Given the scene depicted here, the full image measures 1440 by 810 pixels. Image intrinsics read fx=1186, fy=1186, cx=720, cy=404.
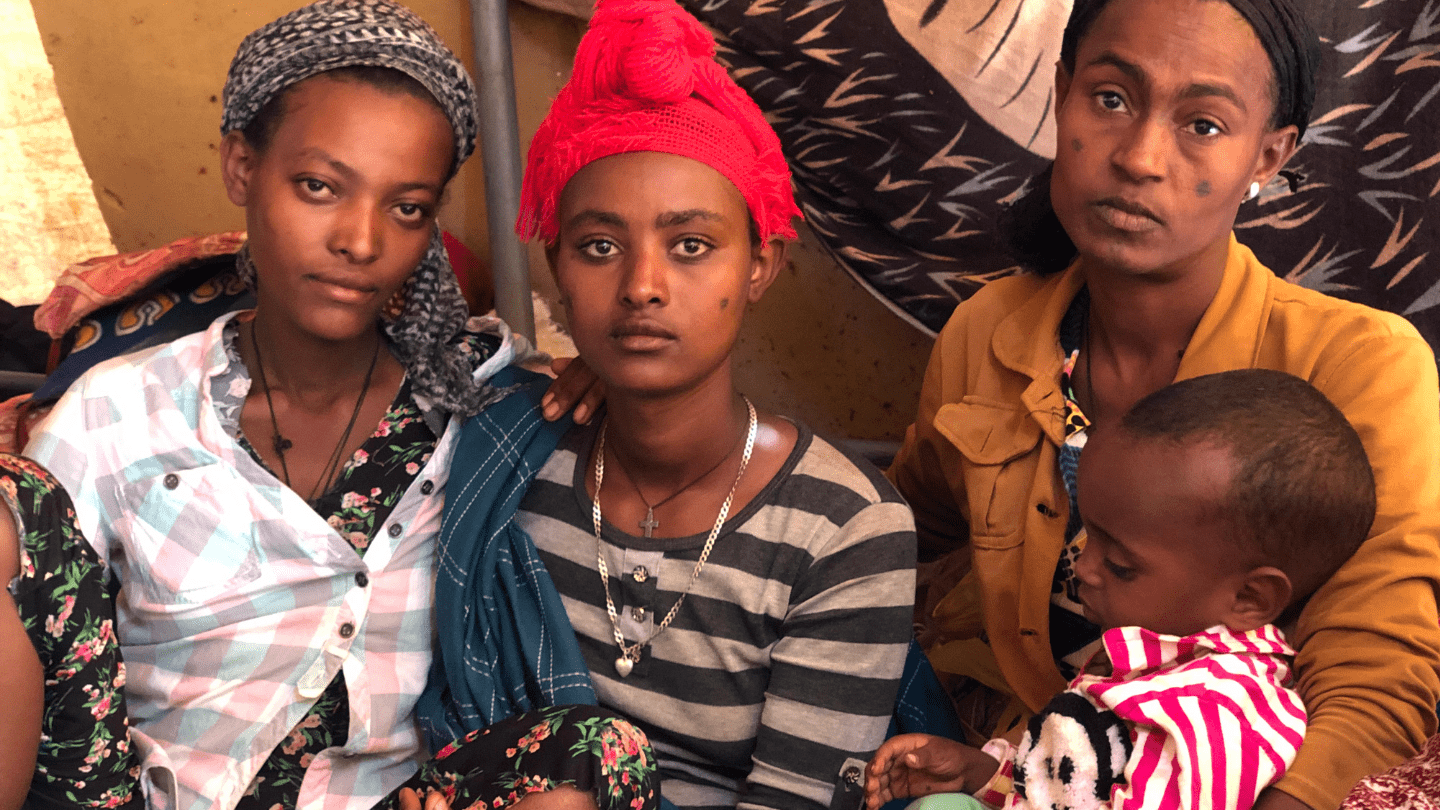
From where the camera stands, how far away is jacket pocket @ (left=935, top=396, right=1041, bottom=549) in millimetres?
1633

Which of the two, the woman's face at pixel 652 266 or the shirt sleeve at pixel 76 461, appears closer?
the woman's face at pixel 652 266

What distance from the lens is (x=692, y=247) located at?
142cm

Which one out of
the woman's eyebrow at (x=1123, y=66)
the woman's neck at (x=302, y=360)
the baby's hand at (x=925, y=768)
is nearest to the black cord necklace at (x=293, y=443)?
the woman's neck at (x=302, y=360)

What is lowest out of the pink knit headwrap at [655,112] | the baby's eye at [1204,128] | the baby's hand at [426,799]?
the baby's hand at [426,799]

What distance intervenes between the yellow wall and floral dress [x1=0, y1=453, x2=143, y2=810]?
4.93 feet

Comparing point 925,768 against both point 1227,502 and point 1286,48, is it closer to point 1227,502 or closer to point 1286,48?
point 1227,502

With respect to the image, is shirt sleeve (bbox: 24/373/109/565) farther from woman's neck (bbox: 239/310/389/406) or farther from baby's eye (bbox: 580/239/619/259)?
baby's eye (bbox: 580/239/619/259)

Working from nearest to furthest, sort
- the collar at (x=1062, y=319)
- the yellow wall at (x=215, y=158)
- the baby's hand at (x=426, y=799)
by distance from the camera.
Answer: the baby's hand at (x=426, y=799)
the collar at (x=1062, y=319)
the yellow wall at (x=215, y=158)

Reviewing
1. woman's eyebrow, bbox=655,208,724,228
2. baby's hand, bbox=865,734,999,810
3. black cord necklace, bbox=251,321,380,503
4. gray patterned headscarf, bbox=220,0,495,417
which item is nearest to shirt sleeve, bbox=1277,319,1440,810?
baby's hand, bbox=865,734,999,810

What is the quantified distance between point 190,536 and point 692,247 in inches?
29.3

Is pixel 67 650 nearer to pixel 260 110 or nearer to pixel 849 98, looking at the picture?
pixel 260 110

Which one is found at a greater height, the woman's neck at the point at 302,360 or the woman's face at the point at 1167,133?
the woman's face at the point at 1167,133

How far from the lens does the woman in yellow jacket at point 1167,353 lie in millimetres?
1221

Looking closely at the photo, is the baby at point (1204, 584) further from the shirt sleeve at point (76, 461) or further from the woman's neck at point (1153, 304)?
the shirt sleeve at point (76, 461)
